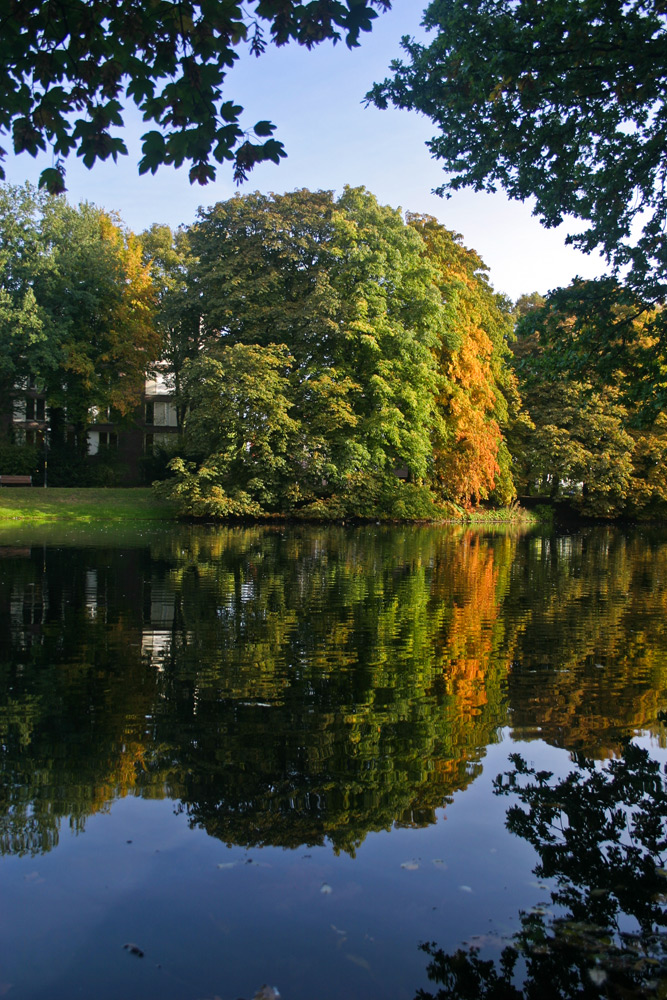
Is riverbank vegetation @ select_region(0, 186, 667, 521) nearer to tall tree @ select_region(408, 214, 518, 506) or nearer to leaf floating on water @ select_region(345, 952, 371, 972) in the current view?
tall tree @ select_region(408, 214, 518, 506)

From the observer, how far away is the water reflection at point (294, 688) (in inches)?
181

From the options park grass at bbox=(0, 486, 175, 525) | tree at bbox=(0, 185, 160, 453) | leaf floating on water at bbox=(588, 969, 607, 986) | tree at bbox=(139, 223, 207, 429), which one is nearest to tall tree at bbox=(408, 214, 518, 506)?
tree at bbox=(139, 223, 207, 429)

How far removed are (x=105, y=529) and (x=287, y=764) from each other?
24446mm

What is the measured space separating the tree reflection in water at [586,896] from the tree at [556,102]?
390 inches

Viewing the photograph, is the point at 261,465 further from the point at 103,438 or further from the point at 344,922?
the point at 344,922

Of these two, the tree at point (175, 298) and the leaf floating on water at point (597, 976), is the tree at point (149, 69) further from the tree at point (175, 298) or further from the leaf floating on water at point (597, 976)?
the tree at point (175, 298)

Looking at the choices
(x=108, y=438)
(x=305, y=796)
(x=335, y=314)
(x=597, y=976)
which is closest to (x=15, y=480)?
(x=108, y=438)

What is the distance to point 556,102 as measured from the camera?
12.4 metres

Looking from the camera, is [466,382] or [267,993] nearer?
[267,993]

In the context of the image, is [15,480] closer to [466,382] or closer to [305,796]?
[466,382]

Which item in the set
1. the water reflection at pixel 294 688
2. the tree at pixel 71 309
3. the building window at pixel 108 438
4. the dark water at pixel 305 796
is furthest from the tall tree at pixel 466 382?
the dark water at pixel 305 796

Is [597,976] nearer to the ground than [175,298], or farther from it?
nearer to the ground

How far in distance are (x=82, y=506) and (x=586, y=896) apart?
1334 inches

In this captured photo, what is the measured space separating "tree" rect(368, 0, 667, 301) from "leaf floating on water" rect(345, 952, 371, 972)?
11.2 meters
